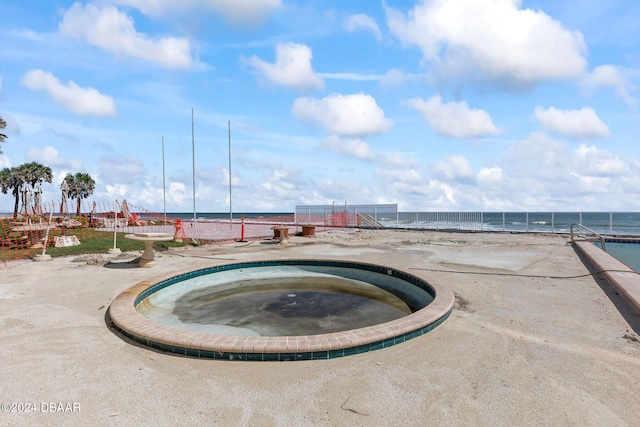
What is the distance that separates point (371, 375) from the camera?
145 inches

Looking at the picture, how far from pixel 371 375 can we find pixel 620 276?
7725 millimetres

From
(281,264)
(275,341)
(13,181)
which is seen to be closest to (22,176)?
(13,181)

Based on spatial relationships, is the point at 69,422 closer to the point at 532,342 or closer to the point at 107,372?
the point at 107,372

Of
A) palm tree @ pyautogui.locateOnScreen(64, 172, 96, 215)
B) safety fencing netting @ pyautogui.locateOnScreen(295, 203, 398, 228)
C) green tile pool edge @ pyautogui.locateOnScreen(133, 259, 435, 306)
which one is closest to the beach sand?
green tile pool edge @ pyautogui.locateOnScreen(133, 259, 435, 306)

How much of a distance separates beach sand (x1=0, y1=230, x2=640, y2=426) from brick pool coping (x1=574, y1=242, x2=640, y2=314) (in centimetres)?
28

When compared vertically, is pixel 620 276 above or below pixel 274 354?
above

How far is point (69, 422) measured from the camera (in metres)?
2.92

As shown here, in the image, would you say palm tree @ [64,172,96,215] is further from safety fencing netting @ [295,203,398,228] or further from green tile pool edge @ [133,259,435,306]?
green tile pool edge @ [133,259,435,306]

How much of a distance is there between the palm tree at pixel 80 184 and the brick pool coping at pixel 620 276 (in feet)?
196

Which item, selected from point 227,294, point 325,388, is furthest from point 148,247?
point 325,388

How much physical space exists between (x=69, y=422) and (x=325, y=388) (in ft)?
7.54

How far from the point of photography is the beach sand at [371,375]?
9.82ft

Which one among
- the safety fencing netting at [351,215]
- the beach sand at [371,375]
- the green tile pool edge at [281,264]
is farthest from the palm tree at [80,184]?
the beach sand at [371,375]

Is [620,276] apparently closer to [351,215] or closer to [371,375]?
[371,375]
